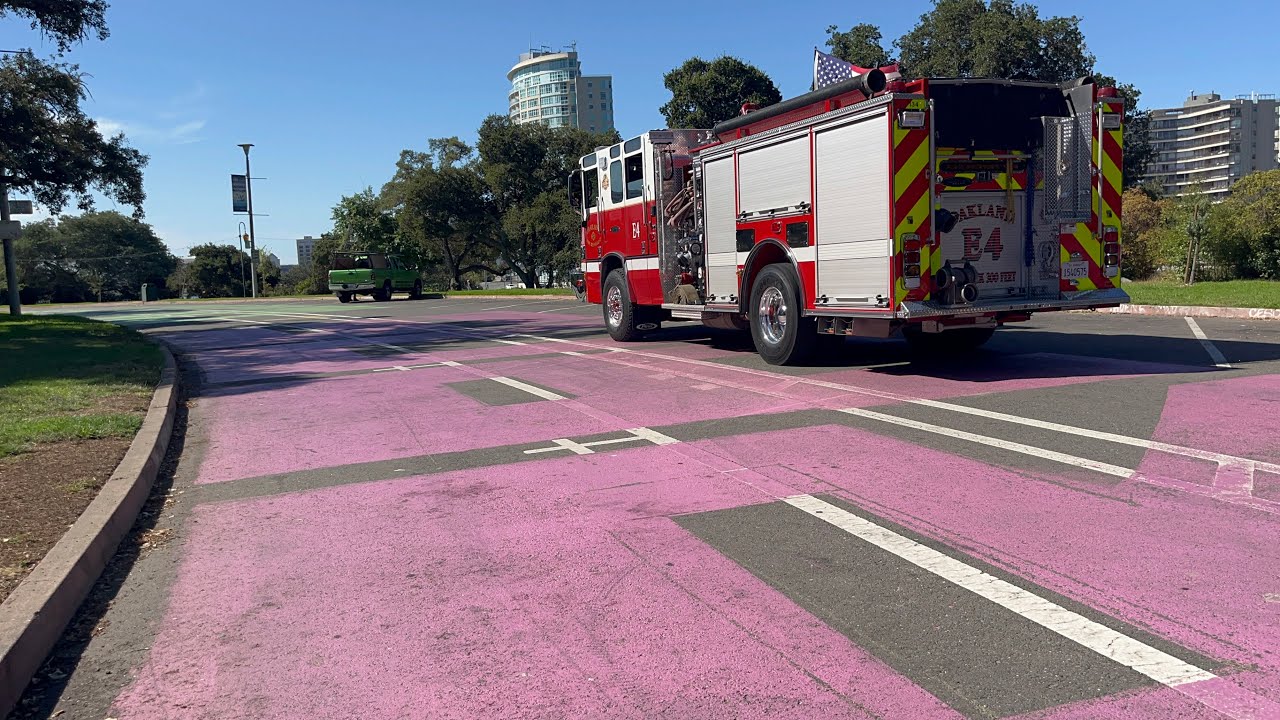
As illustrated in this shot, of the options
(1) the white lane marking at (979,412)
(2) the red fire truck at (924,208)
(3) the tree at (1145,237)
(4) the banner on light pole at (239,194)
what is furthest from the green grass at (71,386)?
(4) the banner on light pole at (239,194)

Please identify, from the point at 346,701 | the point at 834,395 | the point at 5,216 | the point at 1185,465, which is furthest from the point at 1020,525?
the point at 5,216

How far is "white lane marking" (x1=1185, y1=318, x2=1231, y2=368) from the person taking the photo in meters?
9.70

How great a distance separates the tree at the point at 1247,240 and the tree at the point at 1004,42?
13.6 m

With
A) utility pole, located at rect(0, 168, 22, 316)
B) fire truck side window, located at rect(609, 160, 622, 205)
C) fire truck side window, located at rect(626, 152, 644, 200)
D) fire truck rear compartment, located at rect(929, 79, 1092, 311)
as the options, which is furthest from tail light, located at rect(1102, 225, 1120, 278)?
utility pole, located at rect(0, 168, 22, 316)

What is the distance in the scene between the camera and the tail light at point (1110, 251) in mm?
10032

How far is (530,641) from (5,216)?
2922 cm

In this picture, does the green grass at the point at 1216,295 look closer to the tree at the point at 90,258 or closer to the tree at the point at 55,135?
the tree at the point at 55,135

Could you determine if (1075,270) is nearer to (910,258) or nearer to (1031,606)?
(910,258)

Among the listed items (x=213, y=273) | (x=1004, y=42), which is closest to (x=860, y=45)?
(x=1004, y=42)

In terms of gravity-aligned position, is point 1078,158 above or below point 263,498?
above

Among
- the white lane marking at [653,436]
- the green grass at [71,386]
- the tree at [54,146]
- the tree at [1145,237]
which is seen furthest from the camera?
the tree at [1145,237]

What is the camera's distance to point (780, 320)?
436 inches

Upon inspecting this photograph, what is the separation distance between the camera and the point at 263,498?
19.6 ft

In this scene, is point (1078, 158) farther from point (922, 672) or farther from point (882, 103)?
point (922, 672)
